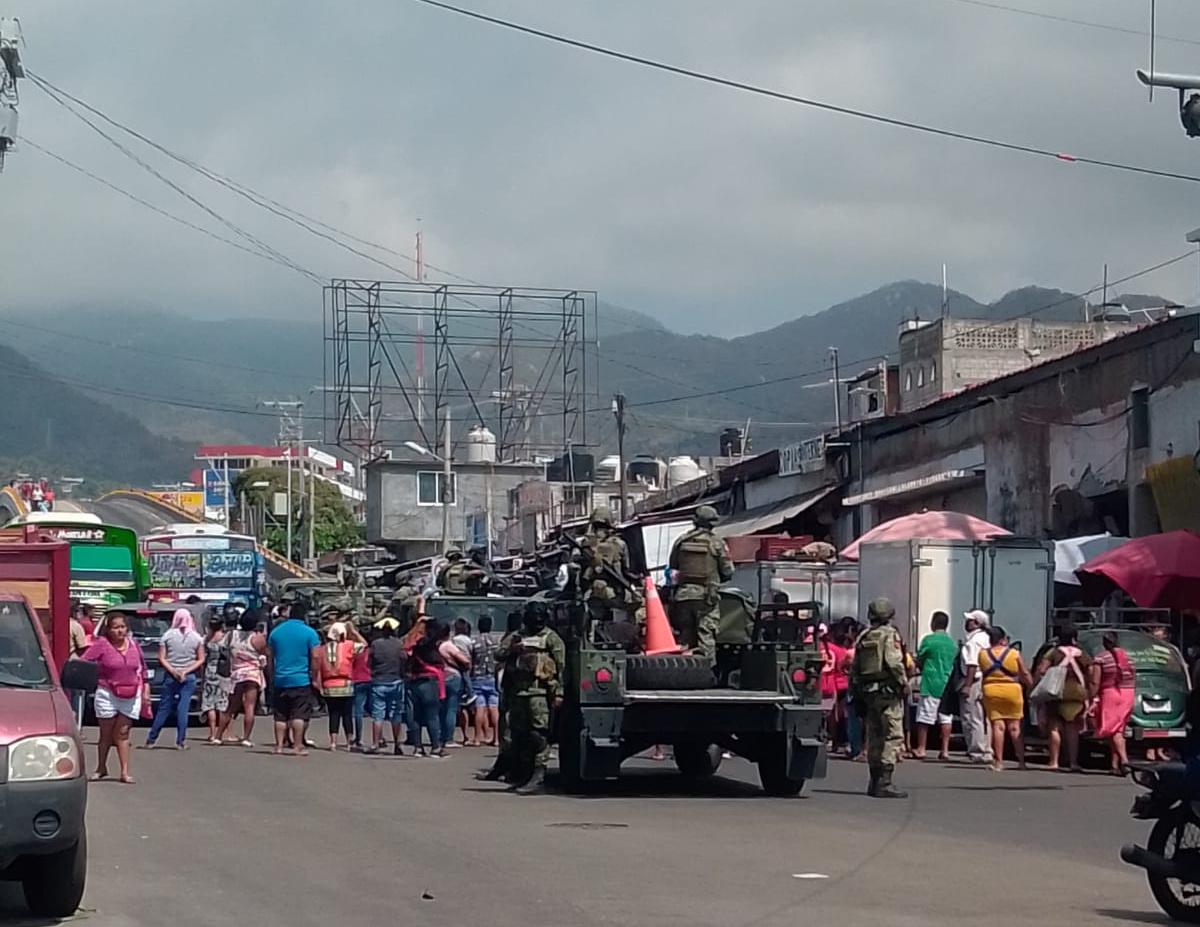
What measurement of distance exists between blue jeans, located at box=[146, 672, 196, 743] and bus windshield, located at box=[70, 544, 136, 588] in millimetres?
14534

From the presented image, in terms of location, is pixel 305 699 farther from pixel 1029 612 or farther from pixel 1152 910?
pixel 1152 910

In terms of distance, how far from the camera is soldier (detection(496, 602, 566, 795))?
17.0 m

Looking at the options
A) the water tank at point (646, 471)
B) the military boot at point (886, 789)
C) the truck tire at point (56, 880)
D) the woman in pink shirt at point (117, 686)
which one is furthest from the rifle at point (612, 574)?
the water tank at point (646, 471)

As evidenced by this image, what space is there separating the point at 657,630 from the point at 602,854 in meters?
5.37

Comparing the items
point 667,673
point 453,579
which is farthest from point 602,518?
point 453,579

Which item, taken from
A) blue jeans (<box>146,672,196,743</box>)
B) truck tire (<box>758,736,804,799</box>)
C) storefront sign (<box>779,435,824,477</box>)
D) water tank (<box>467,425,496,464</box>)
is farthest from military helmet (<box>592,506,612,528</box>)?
water tank (<box>467,425,496,464</box>)

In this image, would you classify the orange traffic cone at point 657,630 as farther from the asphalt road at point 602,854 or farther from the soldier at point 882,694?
the soldier at point 882,694

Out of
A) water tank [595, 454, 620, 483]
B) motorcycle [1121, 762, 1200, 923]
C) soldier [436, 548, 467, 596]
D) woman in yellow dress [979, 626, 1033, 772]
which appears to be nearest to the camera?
motorcycle [1121, 762, 1200, 923]

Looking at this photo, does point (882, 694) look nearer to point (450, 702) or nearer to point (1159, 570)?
point (1159, 570)

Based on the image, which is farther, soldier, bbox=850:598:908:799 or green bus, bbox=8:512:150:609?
green bus, bbox=8:512:150:609

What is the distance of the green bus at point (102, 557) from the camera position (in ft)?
120

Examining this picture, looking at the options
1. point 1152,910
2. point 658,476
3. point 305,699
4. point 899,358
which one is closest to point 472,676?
point 305,699

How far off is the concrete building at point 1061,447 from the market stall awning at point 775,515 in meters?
0.84

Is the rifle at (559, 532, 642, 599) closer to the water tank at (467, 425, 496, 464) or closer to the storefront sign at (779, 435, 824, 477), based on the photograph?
the storefront sign at (779, 435, 824, 477)
